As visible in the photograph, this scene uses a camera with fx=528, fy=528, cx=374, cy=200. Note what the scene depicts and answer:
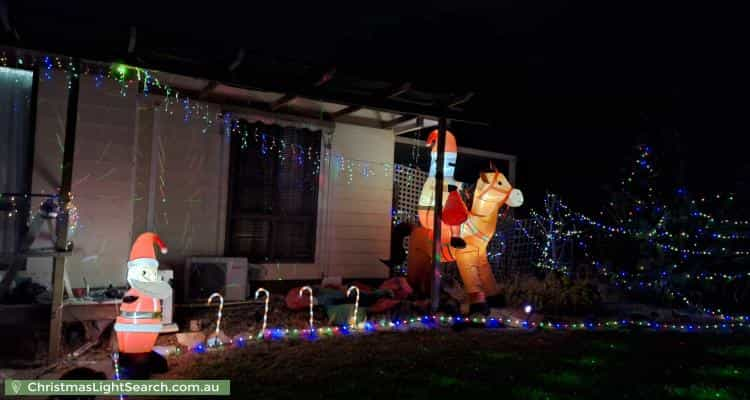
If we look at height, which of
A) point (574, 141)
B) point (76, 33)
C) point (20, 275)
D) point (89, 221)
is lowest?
point (20, 275)

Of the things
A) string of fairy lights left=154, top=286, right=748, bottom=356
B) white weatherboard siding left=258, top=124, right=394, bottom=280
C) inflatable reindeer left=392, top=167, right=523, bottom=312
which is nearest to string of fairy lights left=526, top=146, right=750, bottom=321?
string of fairy lights left=154, top=286, right=748, bottom=356

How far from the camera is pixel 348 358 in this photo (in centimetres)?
532

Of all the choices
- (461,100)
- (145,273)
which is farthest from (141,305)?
(461,100)

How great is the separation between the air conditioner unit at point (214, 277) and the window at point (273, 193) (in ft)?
1.93

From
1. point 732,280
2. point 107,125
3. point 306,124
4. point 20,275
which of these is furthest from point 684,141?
point 20,275

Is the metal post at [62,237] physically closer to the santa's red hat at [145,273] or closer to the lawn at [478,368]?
the santa's red hat at [145,273]

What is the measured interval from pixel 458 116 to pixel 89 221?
516cm

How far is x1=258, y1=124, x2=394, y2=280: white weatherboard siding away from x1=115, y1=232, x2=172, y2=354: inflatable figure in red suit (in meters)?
3.95

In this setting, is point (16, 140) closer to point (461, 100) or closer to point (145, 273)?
point (145, 273)

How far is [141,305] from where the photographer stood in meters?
4.58

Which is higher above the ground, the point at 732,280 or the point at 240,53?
the point at 240,53

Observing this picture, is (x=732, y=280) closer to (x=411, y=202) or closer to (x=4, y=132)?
(x=411, y=202)

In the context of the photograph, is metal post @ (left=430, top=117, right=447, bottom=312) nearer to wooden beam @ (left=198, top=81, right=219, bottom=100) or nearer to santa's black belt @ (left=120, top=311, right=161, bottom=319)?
wooden beam @ (left=198, top=81, right=219, bottom=100)

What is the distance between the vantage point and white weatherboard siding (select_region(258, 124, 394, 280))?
9.02 metres
